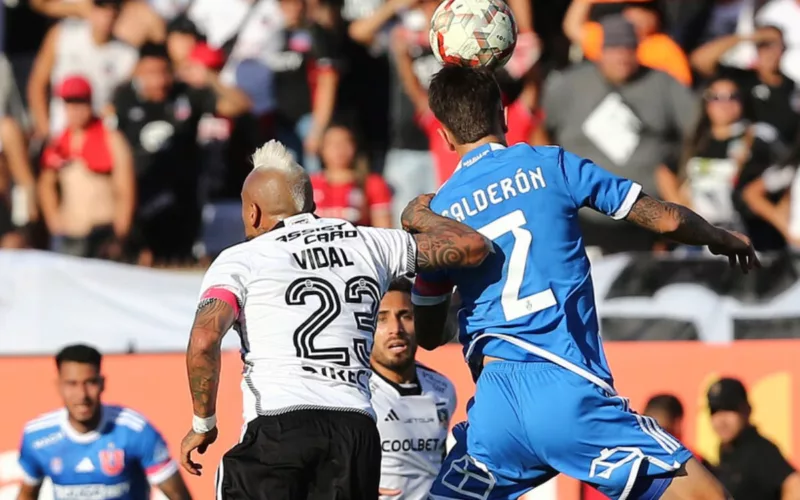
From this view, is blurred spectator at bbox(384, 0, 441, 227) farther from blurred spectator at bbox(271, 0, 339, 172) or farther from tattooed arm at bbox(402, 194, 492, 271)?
tattooed arm at bbox(402, 194, 492, 271)

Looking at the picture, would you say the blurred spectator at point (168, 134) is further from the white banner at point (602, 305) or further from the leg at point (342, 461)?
the leg at point (342, 461)

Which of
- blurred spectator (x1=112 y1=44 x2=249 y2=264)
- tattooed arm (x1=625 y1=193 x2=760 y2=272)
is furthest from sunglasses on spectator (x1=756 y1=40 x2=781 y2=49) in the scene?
tattooed arm (x1=625 y1=193 x2=760 y2=272)

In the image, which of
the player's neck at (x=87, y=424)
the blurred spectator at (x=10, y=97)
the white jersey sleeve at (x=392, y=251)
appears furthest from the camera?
the blurred spectator at (x=10, y=97)

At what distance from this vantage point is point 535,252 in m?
5.82

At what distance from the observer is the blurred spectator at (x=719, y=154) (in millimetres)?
11227

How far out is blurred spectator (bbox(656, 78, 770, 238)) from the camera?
11.2 metres

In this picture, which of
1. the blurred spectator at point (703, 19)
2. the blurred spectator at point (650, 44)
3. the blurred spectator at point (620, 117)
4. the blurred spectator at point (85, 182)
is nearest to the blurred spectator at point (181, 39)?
the blurred spectator at point (85, 182)

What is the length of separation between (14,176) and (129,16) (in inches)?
68.1

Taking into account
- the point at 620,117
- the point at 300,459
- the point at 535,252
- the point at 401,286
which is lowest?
the point at 300,459

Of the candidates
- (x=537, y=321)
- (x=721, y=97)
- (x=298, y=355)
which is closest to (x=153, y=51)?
(x=721, y=97)

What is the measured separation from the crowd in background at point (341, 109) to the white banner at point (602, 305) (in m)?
0.96

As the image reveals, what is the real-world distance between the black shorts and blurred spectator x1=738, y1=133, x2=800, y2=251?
20.6 feet

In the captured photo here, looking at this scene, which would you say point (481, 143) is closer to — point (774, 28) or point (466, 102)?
point (466, 102)

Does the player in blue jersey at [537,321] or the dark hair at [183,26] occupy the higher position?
the dark hair at [183,26]
